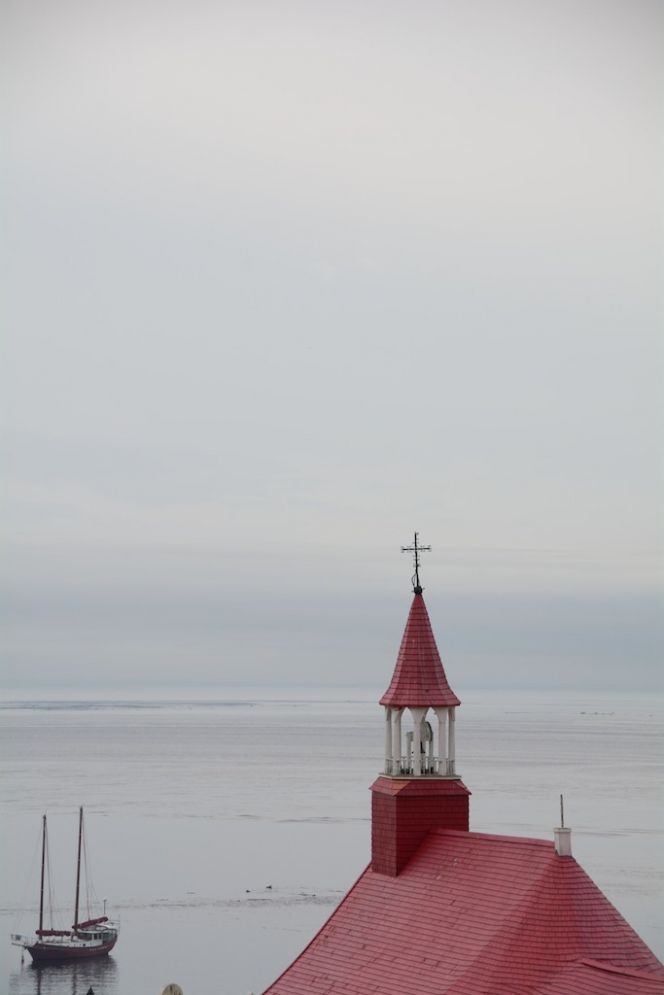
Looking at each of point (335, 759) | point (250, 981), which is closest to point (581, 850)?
point (250, 981)

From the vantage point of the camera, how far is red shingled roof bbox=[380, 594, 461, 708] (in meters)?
34.5

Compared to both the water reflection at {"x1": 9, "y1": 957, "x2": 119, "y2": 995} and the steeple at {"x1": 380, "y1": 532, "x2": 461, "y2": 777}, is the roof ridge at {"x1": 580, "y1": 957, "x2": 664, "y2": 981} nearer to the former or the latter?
the steeple at {"x1": 380, "y1": 532, "x2": 461, "y2": 777}

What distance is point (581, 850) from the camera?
329 feet

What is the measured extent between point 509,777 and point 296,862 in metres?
53.7

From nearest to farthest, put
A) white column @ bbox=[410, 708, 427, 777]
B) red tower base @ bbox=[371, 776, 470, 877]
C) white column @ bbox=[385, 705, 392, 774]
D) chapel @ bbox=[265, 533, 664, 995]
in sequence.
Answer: chapel @ bbox=[265, 533, 664, 995] < red tower base @ bbox=[371, 776, 470, 877] < white column @ bbox=[410, 708, 427, 777] < white column @ bbox=[385, 705, 392, 774]

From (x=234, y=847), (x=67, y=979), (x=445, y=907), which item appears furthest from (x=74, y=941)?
(x=445, y=907)

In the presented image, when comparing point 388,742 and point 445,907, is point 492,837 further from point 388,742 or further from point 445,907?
point 388,742

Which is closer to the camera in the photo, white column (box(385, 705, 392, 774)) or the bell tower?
the bell tower

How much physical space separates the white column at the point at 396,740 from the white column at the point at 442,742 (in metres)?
0.79

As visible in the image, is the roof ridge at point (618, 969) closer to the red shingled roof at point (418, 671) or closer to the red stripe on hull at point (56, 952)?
the red shingled roof at point (418, 671)

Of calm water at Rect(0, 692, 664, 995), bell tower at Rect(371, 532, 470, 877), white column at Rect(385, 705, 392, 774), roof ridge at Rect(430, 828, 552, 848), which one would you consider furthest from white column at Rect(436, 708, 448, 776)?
calm water at Rect(0, 692, 664, 995)

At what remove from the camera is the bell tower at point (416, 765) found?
33.5m

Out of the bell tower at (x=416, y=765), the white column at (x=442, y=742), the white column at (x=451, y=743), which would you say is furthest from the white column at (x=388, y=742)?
the white column at (x=451, y=743)

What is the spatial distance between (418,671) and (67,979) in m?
45.4
